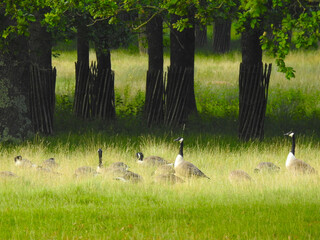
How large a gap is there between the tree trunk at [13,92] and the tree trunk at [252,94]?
6.24 metres

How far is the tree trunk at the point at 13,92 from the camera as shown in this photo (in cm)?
1683

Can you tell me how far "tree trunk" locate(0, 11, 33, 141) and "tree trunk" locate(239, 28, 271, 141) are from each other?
624cm

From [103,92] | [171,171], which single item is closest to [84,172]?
[171,171]

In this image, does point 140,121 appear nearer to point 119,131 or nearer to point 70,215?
point 119,131

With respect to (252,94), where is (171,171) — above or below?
below

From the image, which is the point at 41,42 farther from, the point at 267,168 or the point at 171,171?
the point at 267,168

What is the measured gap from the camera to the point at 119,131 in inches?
758

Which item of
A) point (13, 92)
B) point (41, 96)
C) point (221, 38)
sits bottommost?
point (221, 38)

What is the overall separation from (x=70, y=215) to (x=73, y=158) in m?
5.21

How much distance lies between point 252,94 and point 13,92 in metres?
6.78

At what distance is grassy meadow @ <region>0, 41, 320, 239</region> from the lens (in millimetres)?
8562

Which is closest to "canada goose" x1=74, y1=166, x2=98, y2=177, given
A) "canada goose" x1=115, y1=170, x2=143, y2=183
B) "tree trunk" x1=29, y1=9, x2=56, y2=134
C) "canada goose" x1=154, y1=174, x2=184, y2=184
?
"canada goose" x1=115, y1=170, x2=143, y2=183

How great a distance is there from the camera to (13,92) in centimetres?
1689

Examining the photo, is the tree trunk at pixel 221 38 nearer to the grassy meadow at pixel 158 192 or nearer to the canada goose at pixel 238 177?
the grassy meadow at pixel 158 192
